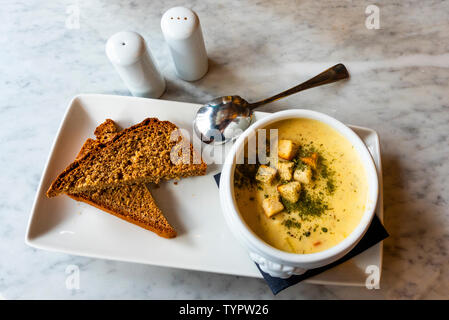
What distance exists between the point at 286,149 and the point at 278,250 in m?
0.36

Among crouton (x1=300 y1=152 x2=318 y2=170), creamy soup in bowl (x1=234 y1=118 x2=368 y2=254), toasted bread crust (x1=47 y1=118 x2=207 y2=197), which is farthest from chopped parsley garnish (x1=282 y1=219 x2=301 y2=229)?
toasted bread crust (x1=47 y1=118 x2=207 y2=197)

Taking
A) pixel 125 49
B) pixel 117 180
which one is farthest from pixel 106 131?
pixel 125 49

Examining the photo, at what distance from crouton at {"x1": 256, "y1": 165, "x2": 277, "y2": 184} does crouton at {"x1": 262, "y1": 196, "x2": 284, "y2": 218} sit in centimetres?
7

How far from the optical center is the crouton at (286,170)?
125 centimetres

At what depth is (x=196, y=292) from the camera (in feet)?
5.05

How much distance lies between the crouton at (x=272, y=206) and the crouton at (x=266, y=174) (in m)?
0.07

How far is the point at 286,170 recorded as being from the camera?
125 cm

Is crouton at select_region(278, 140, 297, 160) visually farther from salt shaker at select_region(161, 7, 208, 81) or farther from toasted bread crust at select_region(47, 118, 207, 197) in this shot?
salt shaker at select_region(161, 7, 208, 81)

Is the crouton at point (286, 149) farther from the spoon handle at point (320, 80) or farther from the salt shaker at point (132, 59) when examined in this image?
the salt shaker at point (132, 59)

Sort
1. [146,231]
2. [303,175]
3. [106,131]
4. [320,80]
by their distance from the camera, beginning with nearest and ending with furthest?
[303,175], [146,231], [106,131], [320,80]

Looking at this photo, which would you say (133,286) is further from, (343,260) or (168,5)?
(168,5)

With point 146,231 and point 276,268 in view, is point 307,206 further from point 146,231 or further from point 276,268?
point 146,231

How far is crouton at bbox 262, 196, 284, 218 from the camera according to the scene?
1.20 metres

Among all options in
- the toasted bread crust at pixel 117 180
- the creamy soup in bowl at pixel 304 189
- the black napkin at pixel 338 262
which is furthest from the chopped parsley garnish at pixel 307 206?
the toasted bread crust at pixel 117 180
